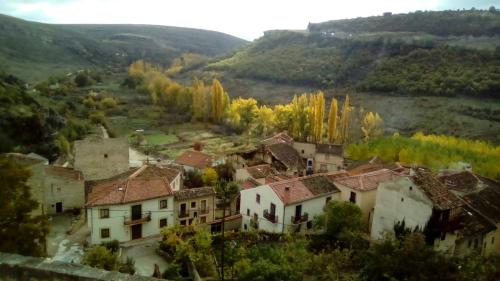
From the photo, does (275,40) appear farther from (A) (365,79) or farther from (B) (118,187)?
(B) (118,187)

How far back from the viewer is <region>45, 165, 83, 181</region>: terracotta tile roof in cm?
2894

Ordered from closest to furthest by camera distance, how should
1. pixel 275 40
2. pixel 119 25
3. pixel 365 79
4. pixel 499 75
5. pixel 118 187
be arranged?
pixel 118 187 < pixel 499 75 < pixel 365 79 < pixel 275 40 < pixel 119 25

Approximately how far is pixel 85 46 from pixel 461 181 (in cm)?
13142

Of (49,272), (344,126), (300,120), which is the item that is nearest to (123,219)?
(49,272)

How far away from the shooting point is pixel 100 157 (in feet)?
108

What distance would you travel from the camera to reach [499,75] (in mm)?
63938

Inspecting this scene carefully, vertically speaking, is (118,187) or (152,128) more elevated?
(118,187)

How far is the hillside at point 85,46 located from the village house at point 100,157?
56910mm

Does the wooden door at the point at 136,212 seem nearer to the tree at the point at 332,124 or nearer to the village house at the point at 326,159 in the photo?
the village house at the point at 326,159

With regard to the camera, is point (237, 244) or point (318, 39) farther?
point (318, 39)

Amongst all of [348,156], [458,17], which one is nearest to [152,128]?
[348,156]

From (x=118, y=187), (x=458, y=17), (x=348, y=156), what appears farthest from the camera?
(x=458, y=17)

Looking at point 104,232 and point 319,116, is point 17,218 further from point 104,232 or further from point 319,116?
point 319,116

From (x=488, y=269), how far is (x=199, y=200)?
749 inches
